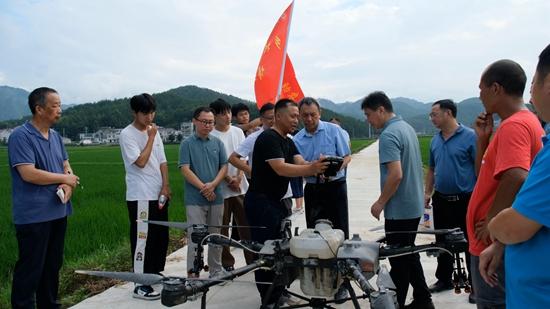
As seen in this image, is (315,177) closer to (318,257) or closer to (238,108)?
(238,108)

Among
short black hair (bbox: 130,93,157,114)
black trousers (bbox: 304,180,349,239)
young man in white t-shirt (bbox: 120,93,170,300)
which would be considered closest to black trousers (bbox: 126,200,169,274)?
young man in white t-shirt (bbox: 120,93,170,300)

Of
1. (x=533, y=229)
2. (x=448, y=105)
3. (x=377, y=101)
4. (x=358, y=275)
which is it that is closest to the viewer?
(x=533, y=229)

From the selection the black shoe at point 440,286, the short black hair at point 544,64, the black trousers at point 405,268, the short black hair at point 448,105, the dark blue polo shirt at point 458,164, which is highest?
the short black hair at point 448,105

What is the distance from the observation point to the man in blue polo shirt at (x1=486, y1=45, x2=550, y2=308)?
4.40 feet

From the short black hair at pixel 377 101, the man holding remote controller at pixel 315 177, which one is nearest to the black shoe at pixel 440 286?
the man holding remote controller at pixel 315 177

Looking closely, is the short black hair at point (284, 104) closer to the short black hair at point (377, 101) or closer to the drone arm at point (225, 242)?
the short black hair at point (377, 101)

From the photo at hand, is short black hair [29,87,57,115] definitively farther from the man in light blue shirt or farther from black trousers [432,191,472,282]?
black trousers [432,191,472,282]

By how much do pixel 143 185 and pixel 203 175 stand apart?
22.9 inches

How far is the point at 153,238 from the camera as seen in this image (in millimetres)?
4215

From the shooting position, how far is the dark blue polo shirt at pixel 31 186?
10.8ft

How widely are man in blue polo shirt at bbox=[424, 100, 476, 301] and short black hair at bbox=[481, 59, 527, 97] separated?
186 centimetres

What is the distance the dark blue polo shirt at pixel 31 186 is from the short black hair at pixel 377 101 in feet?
8.26

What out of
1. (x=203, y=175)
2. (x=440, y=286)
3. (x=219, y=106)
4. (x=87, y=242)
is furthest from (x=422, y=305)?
(x=87, y=242)

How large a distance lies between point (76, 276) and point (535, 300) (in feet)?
14.4
